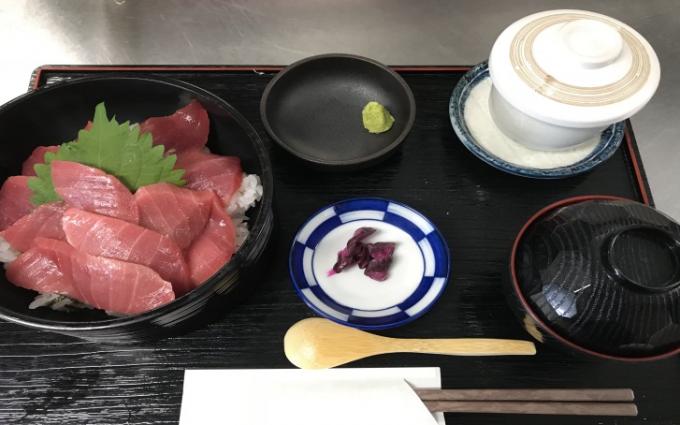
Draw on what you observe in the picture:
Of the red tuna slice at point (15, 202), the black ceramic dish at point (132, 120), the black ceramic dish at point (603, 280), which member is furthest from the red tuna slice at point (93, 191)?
the black ceramic dish at point (603, 280)

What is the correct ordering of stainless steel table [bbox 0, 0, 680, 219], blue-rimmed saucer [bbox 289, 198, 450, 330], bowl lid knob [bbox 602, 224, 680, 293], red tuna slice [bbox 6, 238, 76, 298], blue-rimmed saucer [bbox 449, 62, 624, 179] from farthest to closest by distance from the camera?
1. stainless steel table [bbox 0, 0, 680, 219]
2. blue-rimmed saucer [bbox 449, 62, 624, 179]
3. blue-rimmed saucer [bbox 289, 198, 450, 330]
4. red tuna slice [bbox 6, 238, 76, 298]
5. bowl lid knob [bbox 602, 224, 680, 293]

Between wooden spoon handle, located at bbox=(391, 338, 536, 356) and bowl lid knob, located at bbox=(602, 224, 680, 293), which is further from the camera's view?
wooden spoon handle, located at bbox=(391, 338, 536, 356)

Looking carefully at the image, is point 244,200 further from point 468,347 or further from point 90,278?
point 468,347

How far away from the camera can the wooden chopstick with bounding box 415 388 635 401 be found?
3.91 feet

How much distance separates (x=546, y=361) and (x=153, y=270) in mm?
984

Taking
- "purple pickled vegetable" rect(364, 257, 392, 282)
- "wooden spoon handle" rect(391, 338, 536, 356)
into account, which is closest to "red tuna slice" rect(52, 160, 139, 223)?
"purple pickled vegetable" rect(364, 257, 392, 282)

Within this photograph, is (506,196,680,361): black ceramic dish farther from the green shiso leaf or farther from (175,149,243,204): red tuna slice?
the green shiso leaf

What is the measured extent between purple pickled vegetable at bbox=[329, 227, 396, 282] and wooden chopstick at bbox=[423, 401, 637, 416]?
364 millimetres

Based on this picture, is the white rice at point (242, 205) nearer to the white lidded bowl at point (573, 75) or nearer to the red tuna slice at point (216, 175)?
the red tuna slice at point (216, 175)

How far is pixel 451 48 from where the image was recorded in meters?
2.39

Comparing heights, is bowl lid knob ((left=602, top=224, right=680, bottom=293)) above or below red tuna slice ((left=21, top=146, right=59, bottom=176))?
below

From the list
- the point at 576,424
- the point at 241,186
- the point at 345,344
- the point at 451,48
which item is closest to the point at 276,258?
the point at 241,186

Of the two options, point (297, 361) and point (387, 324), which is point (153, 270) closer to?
point (297, 361)

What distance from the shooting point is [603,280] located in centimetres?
108
